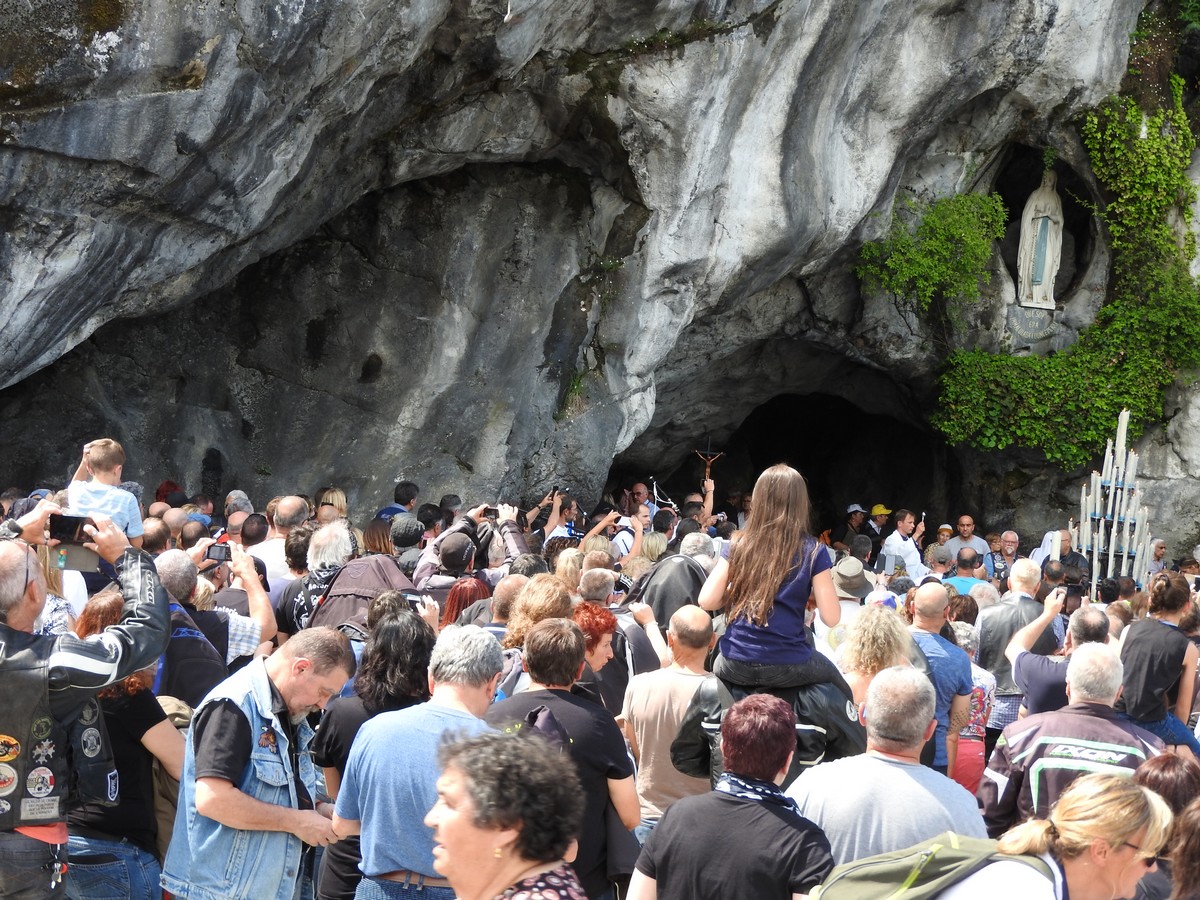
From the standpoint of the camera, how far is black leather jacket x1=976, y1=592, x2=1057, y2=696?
6.77m

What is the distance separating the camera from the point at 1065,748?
165 inches

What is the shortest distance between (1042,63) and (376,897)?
522 inches

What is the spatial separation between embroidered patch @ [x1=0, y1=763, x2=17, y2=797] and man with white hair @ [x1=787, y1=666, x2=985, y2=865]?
208cm

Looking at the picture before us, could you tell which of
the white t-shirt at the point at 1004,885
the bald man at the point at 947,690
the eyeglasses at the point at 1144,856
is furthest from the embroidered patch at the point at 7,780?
the bald man at the point at 947,690

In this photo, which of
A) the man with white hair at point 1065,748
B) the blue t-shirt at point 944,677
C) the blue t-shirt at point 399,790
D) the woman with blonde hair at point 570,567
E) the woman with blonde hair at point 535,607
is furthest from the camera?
the woman with blonde hair at point 570,567

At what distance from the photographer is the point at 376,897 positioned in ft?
11.3

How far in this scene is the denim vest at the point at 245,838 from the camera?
138 inches

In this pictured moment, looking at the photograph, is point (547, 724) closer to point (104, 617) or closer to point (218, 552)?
point (104, 617)

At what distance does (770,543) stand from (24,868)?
262 centimetres

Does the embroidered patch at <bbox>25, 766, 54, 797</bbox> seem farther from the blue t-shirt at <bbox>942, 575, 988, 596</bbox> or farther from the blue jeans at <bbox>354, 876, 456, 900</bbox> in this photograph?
the blue t-shirt at <bbox>942, 575, 988, 596</bbox>

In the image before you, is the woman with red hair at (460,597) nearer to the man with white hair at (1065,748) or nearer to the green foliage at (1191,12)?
the man with white hair at (1065,748)

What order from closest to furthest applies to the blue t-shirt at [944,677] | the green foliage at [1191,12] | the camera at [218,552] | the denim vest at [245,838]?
the denim vest at [245,838] → the blue t-shirt at [944,677] → the camera at [218,552] → the green foliage at [1191,12]

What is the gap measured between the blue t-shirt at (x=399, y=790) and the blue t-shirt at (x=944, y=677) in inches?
107

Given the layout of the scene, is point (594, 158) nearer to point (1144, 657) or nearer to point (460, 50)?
point (460, 50)
